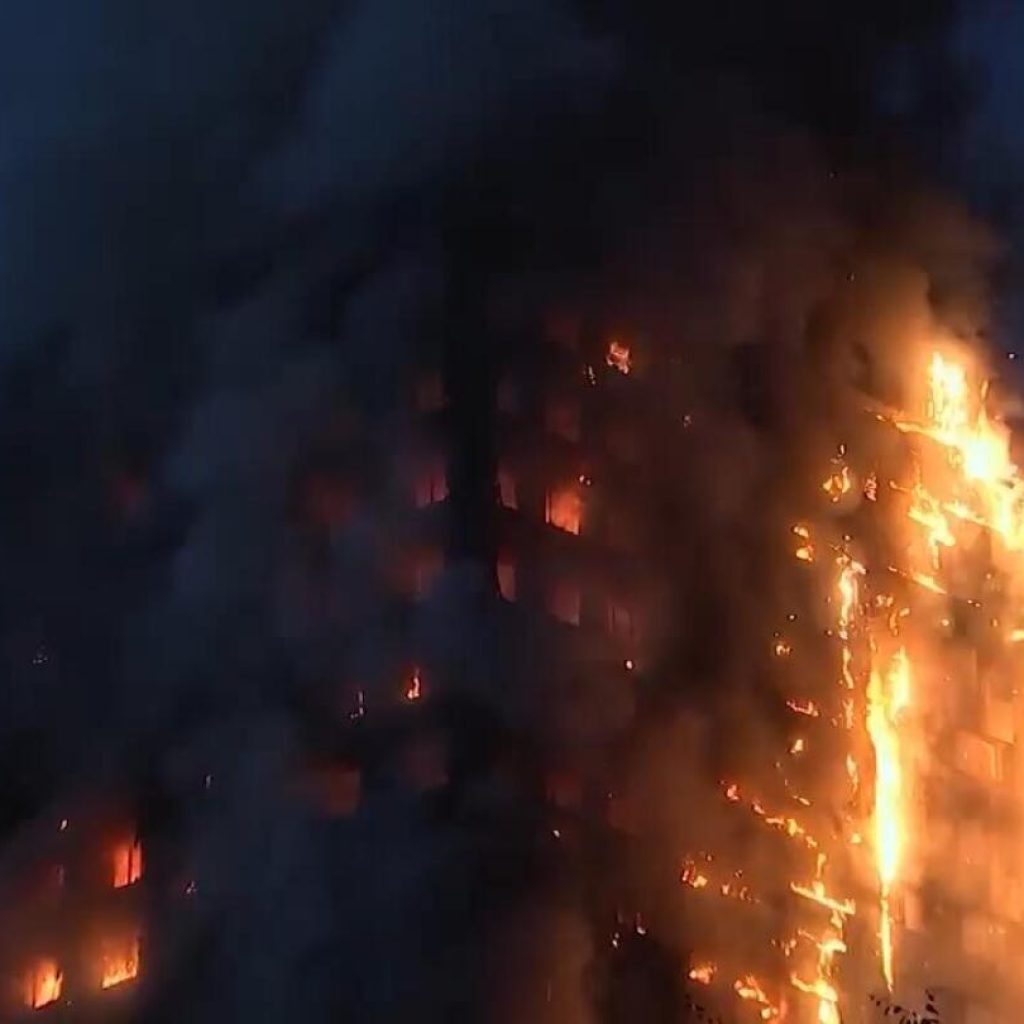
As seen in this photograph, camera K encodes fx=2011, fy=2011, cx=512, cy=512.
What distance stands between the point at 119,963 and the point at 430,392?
152 inches

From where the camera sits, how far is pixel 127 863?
12031mm

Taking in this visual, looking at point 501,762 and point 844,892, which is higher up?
point 501,762

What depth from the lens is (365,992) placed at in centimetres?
991

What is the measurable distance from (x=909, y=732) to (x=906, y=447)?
223 cm

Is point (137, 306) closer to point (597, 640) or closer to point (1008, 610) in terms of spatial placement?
point (597, 640)

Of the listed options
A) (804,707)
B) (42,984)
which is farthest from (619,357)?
(42,984)

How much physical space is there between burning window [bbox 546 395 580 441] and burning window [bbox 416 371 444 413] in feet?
2.62

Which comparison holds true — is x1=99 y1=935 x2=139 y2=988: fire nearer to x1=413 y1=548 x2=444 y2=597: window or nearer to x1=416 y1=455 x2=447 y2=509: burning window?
x1=413 y1=548 x2=444 y2=597: window

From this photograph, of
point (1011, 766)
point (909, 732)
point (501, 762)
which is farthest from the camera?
point (1011, 766)

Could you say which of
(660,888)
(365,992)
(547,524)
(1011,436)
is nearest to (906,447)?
(1011,436)

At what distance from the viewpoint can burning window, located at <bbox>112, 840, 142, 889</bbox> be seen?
1195 centimetres

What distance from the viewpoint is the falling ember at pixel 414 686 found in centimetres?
1102

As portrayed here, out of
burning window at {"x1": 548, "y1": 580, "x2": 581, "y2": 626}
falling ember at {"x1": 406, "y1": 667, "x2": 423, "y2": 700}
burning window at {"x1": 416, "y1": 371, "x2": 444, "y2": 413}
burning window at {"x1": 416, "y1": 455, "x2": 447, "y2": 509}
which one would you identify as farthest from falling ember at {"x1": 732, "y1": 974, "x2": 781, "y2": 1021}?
burning window at {"x1": 416, "y1": 371, "x2": 444, "y2": 413}

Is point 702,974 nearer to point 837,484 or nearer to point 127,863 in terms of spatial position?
point 127,863
